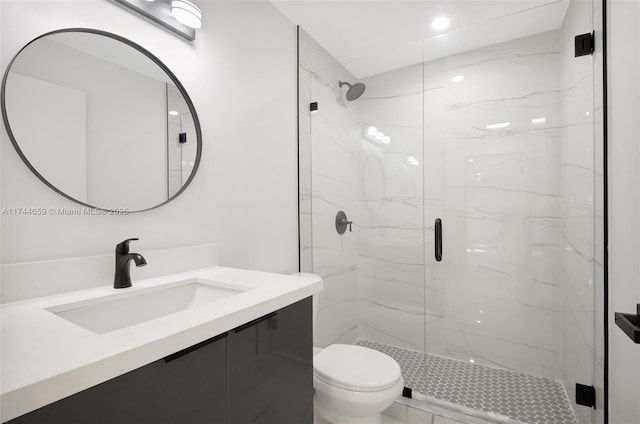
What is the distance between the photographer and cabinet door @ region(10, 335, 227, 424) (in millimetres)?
536

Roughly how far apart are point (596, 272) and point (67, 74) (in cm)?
224

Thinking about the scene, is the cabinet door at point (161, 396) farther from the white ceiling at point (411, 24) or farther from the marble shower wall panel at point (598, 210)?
the white ceiling at point (411, 24)

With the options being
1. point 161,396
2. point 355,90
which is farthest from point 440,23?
point 161,396

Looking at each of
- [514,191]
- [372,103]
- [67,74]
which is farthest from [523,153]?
[67,74]

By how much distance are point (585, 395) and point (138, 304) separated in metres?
2.07

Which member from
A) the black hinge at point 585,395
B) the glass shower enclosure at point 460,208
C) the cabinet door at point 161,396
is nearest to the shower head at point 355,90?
the glass shower enclosure at point 460,208

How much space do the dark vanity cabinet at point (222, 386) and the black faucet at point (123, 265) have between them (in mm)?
453

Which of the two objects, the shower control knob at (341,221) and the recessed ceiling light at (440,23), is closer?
the recessed ceiling light at (440,23)

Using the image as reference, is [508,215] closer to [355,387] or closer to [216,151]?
[355,387]

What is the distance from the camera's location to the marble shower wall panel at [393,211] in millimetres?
2168

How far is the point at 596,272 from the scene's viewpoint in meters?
1.46

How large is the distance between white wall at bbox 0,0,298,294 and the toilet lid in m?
0.61

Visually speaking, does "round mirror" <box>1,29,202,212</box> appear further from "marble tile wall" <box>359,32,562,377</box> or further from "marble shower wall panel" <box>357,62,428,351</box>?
"marble tile wall" <box>359,32,562,377</box>

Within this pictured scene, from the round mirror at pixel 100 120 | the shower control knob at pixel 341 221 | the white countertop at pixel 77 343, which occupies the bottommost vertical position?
the white countertop at pixel 77 343
